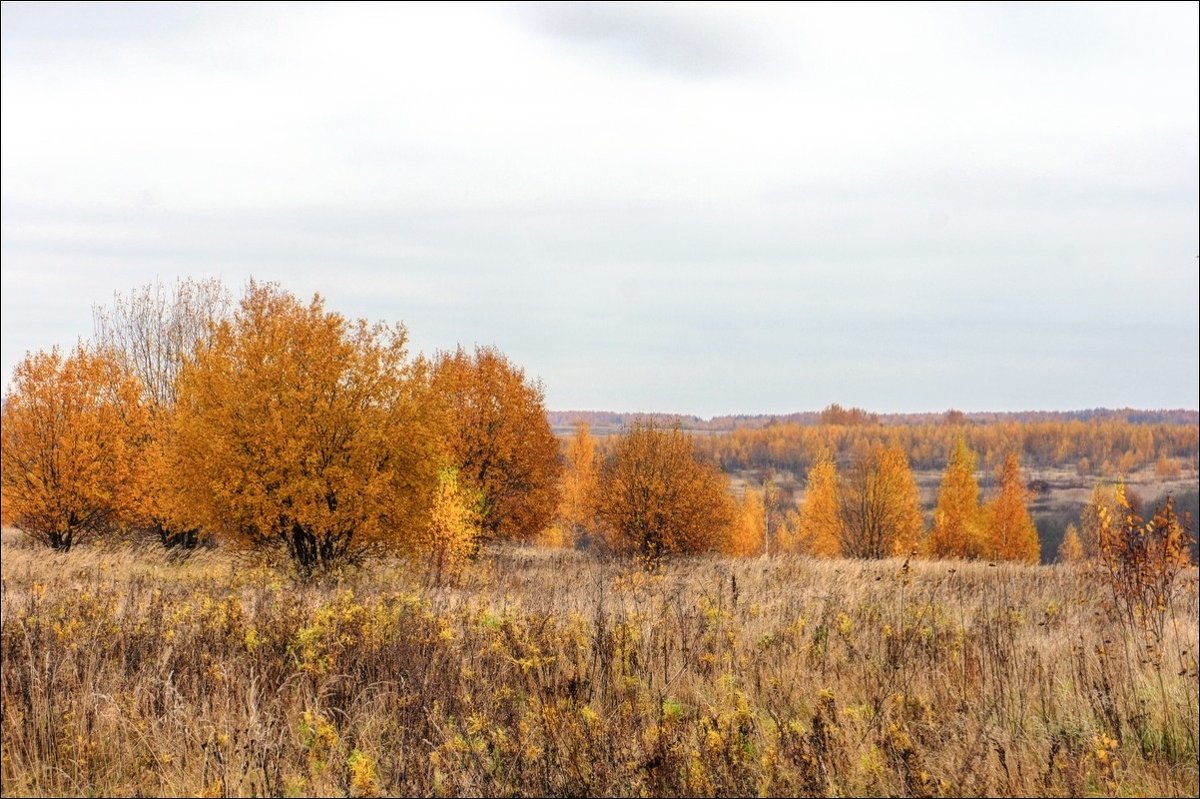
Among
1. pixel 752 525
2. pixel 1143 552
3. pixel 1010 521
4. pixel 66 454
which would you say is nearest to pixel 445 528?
pixel 66 454

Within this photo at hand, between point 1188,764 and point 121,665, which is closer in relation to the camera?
point 1188,764

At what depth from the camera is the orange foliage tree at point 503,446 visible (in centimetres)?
3400

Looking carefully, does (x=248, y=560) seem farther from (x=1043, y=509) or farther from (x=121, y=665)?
(x=1043, y=509)

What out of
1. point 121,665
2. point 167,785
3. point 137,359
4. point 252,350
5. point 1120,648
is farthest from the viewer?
point 137,359

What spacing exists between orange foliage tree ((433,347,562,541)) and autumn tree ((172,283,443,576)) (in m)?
12.7

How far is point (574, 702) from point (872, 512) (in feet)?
152

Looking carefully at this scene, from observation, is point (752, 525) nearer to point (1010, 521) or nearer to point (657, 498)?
point (1010, 521)

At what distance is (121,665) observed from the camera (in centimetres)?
705

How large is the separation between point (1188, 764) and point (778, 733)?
2.29 meters

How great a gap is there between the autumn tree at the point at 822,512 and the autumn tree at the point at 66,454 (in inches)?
1645

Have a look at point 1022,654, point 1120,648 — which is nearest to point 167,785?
point 1022,654

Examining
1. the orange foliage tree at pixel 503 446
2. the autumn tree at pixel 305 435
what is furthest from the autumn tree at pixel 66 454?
the orange foliage tree at pixel 503 446

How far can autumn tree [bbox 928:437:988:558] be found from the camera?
59.4 m

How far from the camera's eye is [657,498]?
101 ft
